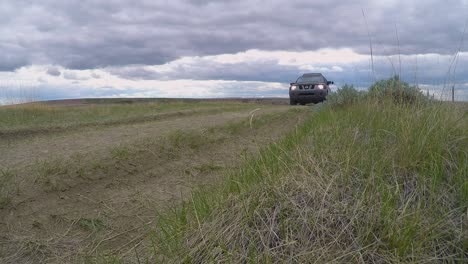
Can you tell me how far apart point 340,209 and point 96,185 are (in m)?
2.91

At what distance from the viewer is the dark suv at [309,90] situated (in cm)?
1858

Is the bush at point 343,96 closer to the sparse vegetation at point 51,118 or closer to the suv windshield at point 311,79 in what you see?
the sparse vegetation at point 51,118

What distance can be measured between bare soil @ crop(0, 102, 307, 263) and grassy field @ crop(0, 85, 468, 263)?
17 mm

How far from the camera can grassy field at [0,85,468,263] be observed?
2.71 m

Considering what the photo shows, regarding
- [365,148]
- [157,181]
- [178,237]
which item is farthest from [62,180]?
[365,148]

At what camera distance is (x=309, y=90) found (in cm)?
1869

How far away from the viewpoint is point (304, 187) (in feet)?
10.5

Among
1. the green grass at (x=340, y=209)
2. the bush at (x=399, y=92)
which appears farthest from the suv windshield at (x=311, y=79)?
the green grass at (x=340, y=209)

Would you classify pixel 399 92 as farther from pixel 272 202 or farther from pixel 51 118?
pixel 51 118

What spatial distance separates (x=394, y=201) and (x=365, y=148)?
3.37 feet

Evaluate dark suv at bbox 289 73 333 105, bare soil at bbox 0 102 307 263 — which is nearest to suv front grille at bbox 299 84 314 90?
dark suv at bbox 289 73 333 105

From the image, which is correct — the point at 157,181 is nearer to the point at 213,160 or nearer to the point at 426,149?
the point at 213,160

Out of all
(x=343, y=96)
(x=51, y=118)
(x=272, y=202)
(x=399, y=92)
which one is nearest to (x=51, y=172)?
(x=272, y=202)

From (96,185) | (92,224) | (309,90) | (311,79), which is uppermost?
(311,79)
